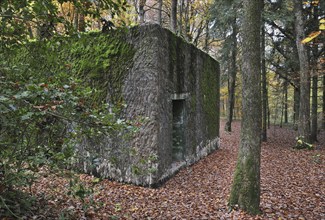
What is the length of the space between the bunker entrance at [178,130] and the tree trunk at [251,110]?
3912 millimetres

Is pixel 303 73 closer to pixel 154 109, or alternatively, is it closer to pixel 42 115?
pixel 154 109

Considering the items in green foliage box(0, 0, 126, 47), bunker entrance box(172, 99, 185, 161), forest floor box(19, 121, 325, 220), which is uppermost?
green foliage box(0, 0, 126, 47)

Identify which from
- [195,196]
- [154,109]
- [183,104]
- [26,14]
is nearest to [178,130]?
[183,104]

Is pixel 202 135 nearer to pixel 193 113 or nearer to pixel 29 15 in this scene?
pixel 193 113

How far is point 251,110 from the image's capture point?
474cm

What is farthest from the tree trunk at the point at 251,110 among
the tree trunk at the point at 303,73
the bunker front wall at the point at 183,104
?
the tree trunk at the point at 303,73

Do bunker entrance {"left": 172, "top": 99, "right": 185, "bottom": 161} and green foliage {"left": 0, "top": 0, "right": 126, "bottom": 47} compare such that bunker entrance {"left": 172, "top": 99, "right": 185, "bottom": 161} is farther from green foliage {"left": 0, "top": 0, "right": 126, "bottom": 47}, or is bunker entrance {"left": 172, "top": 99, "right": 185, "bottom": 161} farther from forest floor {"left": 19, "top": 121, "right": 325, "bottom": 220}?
green foliage {"left": 0, "top": 0, "right": 126, "bottom": 47}

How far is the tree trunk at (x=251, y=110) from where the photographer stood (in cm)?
473

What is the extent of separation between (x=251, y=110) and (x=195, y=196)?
8.61 ft

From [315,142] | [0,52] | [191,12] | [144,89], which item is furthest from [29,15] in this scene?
[191,12]

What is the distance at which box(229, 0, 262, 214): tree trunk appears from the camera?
186 inches

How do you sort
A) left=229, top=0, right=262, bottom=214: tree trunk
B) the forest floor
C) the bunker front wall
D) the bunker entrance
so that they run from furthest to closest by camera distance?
the bunker entrance < the bunker front wall < left=229, top=0, right=262, bottom=214: tree trunk < the forest floor

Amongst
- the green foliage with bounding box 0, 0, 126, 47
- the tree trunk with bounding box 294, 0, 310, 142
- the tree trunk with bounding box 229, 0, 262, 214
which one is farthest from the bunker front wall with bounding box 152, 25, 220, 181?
the tree trunk with bounding box 294, 0, 310, 142

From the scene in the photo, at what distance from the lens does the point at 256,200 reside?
4801 mm
